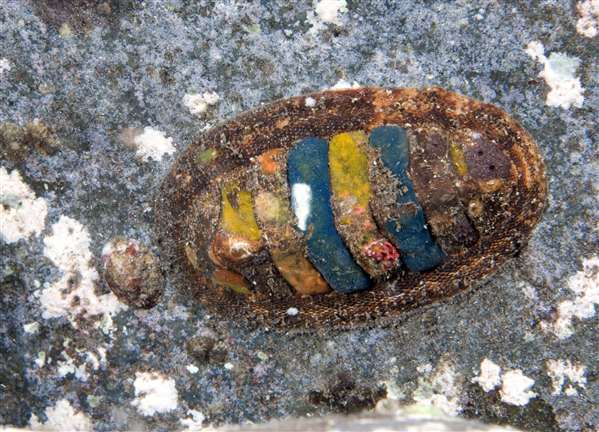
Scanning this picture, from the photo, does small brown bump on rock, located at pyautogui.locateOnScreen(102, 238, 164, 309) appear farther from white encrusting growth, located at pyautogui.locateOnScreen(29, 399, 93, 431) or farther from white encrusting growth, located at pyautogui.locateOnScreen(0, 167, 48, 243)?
white encrusting growth, located at pyautogui.locateOnScreen(29, 399, 93, 431)

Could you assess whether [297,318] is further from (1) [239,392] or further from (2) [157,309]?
(2) [157,309]

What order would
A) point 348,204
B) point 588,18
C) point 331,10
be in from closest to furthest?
point 348,204
point 588,18
point 331,10

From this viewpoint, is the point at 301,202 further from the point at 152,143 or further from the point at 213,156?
the point at 152,143

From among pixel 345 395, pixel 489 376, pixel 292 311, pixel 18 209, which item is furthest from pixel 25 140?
pixel 489 376

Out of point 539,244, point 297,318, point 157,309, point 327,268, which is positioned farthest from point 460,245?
point 157,309

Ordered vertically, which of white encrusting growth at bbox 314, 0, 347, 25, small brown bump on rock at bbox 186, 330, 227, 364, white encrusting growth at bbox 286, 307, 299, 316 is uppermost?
white encrusting growth at bbox 314, 0, 347, 25

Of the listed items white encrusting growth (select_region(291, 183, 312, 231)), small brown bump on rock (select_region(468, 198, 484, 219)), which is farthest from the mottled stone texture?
white encrusting growth (select_region(291, 183, 312, 231))
